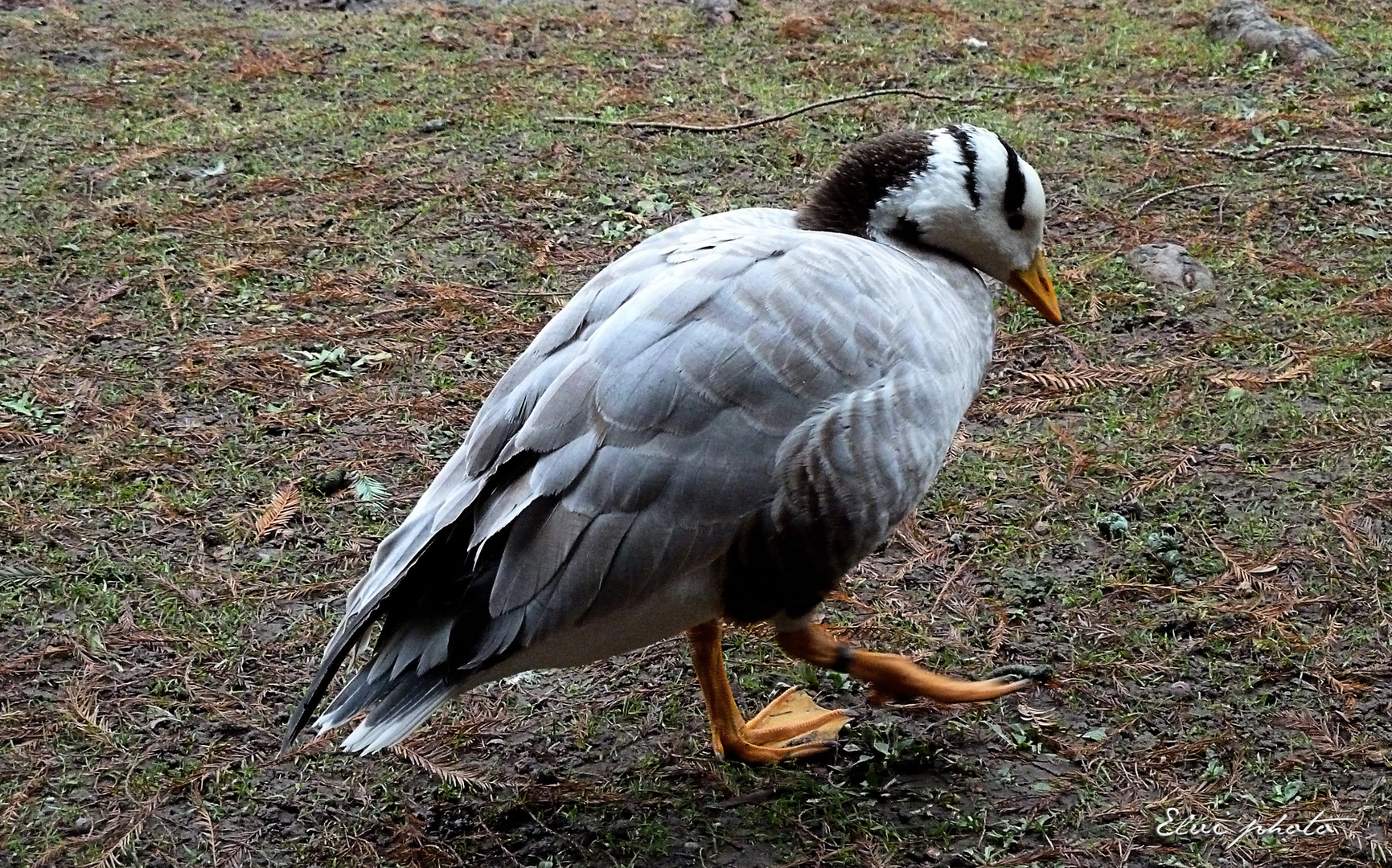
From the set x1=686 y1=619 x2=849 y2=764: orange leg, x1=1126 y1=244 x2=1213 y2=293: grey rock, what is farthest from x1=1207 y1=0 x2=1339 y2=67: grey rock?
x1=686 y1=619 x2=849 y2=764: orange leg

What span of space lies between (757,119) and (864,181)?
3692 mm

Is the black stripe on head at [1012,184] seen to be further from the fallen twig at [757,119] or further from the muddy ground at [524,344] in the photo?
the fallen twig at [757,119]

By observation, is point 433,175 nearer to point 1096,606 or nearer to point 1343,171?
point 1096,606

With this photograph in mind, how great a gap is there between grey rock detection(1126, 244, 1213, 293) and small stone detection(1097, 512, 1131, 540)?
5.33 feet

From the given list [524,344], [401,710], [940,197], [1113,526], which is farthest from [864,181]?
[524,344]

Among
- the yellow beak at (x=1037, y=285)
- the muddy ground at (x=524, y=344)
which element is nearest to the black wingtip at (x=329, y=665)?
the muddy ground at (x=524, y=344)

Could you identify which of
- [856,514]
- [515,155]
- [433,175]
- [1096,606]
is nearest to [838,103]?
[515,155]

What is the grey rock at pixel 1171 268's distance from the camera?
498cm

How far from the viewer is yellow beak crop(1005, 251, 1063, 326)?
329cm

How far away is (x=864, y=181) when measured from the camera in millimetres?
3068

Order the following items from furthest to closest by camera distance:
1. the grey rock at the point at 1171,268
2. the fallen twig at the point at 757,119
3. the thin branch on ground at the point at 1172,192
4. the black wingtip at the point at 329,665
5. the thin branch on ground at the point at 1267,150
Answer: the fallen twig at the point at 757,119 < the thin branch on ground at the point at 1267,150 < the thin branch on ground at the point at 1172,192 < the grey rock at the point at 1171,268 < the black wingtip at the point at 329,665

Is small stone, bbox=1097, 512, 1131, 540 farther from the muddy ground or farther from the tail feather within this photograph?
the tail feather

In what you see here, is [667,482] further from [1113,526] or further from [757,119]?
[757,119]

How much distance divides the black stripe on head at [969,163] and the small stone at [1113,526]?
1270mm
